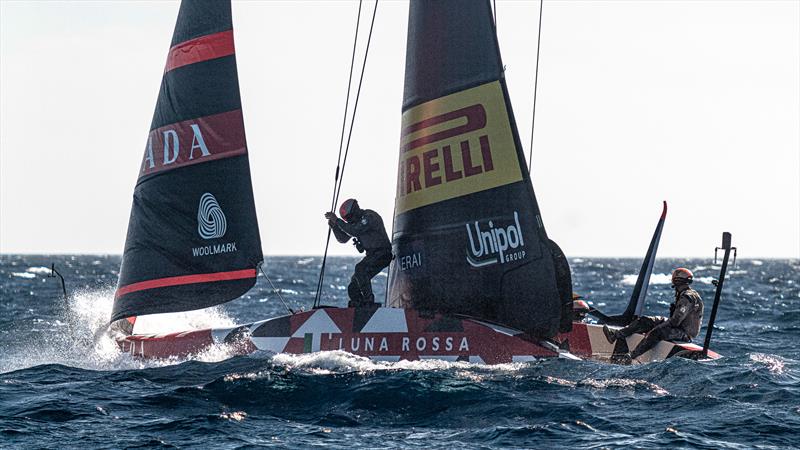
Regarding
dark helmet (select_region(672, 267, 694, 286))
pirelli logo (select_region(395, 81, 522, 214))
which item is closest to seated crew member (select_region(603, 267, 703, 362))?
dark helmet (select_region(672, 267, 694, 286))

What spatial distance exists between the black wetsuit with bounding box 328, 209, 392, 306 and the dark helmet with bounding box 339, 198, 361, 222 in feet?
0.16

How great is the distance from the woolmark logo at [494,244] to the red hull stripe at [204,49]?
13.4ft

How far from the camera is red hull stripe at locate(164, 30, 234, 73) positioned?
558 inches

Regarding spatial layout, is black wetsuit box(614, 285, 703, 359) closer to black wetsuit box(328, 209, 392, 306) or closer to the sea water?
the sea water

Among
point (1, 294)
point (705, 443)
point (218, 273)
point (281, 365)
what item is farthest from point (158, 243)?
point (1, 294)

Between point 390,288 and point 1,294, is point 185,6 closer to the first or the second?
point 390,288

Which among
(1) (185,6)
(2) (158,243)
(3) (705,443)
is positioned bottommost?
(3) (705,443)

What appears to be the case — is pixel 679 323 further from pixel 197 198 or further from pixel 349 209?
pixel 197 198

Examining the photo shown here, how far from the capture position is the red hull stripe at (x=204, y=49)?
14180mm

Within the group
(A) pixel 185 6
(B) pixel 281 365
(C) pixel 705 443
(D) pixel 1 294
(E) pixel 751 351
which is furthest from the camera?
(D) pixel 1 294

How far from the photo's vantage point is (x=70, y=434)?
9.35 m

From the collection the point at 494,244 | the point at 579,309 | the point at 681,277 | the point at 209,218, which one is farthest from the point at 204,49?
the point at 681,277

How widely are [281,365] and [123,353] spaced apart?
2.89 metres

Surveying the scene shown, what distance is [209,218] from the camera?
1390cm
